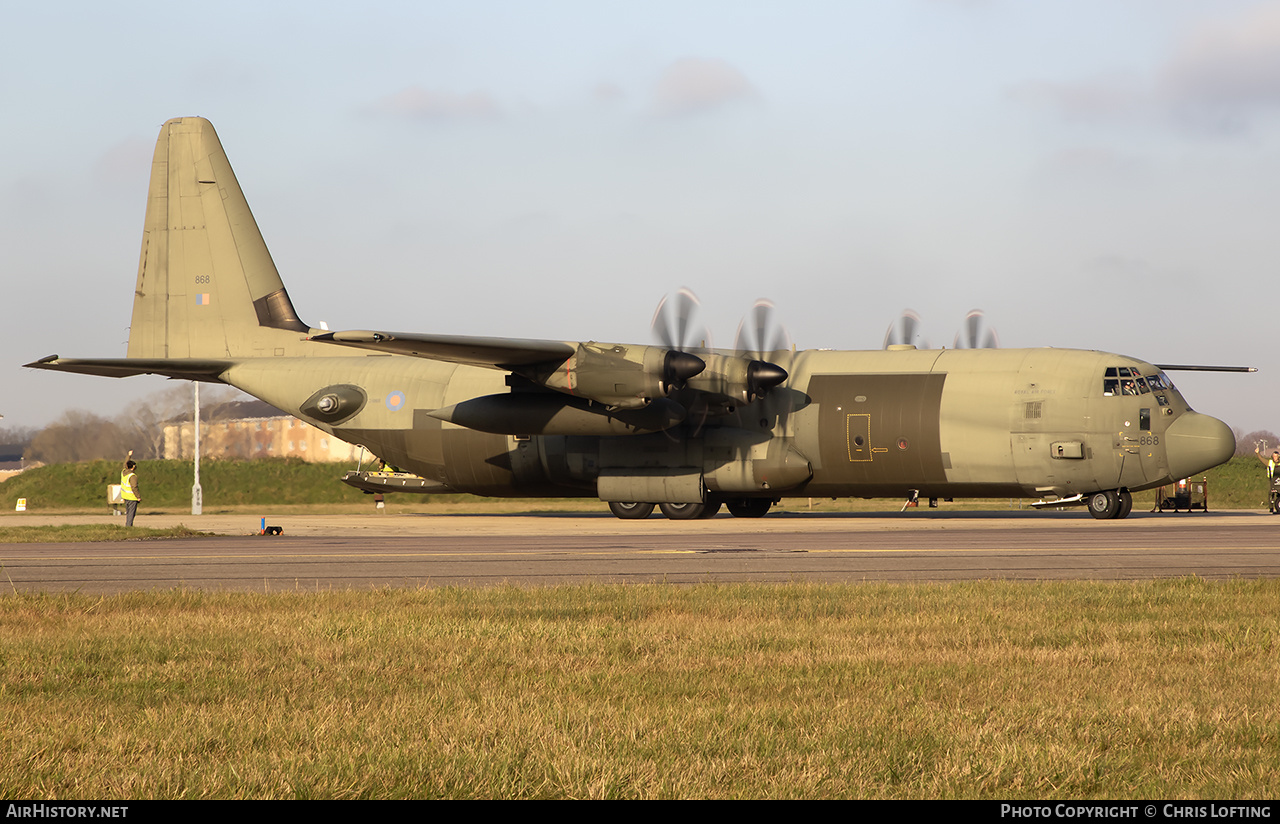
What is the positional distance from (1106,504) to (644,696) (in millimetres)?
24780

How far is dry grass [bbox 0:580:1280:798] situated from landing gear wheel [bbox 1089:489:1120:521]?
17801 millimetres

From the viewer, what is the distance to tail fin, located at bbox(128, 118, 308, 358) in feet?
117

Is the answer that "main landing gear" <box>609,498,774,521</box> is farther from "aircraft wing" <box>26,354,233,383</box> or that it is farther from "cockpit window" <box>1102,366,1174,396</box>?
"aircraft wing" <box>26,354,233,383</box>

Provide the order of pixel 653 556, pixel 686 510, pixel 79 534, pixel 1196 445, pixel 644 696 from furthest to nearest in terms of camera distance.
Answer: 1. pixel 686 510
2. pixel 1196 445
3. pixel 79 534
4. pixel 653 556
5. pixel 644 696

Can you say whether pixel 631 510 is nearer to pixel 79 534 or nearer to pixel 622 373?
pixel 622 373

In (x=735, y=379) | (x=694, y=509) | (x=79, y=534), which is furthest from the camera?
(x=694, y=509)

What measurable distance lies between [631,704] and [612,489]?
24.3 metres

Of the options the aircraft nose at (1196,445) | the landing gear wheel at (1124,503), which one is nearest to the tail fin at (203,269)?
the landing gear wheel at (1124,503)

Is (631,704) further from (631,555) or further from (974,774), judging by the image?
(631,555)

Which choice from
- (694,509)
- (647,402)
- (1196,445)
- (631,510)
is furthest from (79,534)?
(1196,445)

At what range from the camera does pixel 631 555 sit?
18578 mm

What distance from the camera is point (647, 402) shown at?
28047mm

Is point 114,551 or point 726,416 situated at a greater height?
point 726,416
